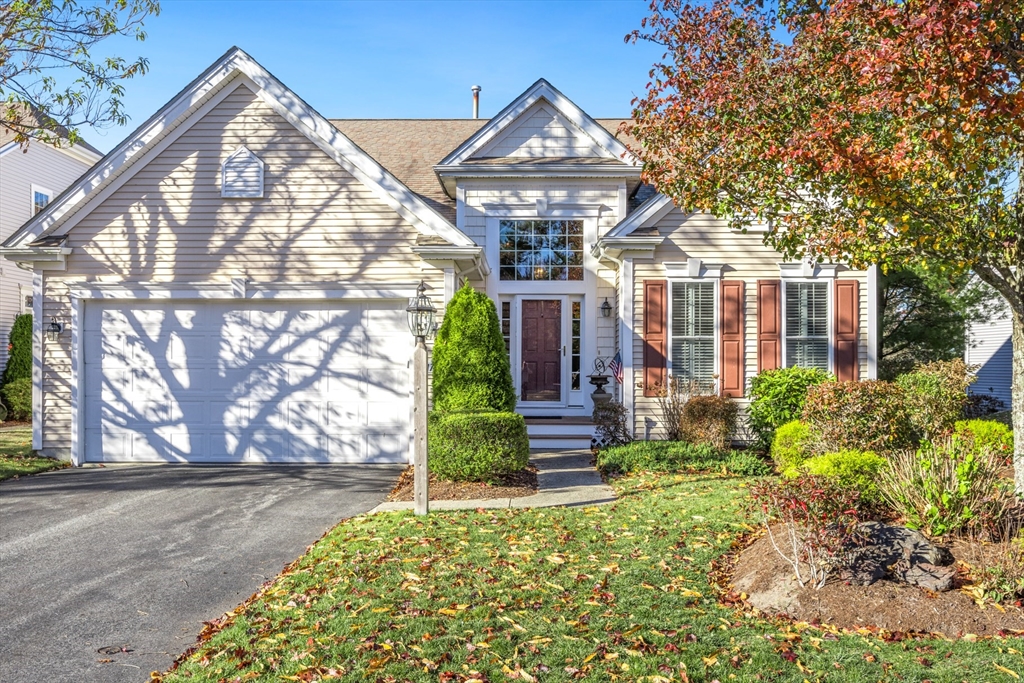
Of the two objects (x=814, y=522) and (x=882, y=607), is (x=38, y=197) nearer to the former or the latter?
(x=814, y=522)

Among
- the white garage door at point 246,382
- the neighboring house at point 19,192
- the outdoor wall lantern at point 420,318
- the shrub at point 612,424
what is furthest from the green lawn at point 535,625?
the neighboring house at point 19,192

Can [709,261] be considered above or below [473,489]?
above

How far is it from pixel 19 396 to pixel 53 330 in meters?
8.52

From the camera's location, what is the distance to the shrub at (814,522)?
5.20 metres

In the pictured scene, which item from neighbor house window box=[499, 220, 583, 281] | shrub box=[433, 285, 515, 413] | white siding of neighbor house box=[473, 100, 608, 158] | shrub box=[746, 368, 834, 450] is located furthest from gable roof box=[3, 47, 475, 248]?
shrub box=[746, 368, 834, 450]

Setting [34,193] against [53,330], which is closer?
[53,330]

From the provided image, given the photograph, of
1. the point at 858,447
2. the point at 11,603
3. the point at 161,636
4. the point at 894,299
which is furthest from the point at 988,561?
the point at 894,299

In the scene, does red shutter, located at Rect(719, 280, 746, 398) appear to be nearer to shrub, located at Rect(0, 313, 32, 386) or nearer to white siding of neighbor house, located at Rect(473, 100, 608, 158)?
white siding of neighbor house, located at Rect(473, 100, 608, 158)

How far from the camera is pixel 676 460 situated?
35.1 feet

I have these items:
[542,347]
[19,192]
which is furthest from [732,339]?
[19,192]

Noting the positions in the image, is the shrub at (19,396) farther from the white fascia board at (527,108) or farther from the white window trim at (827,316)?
the white window trim at (827,316)

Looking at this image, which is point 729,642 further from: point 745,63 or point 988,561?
point 745,63

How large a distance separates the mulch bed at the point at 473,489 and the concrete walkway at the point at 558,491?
0.53 ft

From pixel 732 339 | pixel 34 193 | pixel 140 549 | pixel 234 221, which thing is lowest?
pixel 140 549
